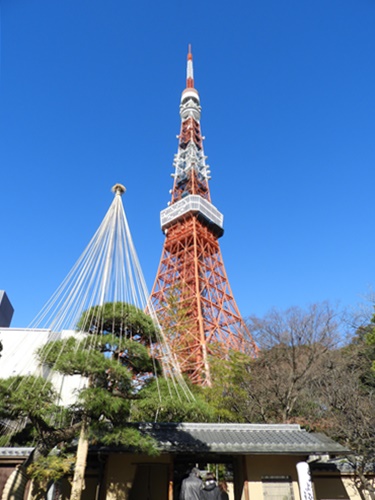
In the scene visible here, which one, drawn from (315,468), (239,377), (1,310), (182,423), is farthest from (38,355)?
(1,310)

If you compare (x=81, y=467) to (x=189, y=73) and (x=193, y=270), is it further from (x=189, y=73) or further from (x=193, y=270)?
(x=189, y=73)

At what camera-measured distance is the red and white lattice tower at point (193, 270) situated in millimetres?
18578

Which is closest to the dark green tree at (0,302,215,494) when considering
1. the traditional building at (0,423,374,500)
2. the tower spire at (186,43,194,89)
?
the traditional building at (0,423,374,500)

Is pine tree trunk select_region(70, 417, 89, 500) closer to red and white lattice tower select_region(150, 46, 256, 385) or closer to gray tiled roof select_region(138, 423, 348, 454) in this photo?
gray tiled roof select_region(138, 423, 348, 454)

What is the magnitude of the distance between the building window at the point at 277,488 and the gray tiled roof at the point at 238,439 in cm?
78

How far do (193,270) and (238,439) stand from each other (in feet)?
60.4

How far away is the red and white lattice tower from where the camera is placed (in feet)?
61.0

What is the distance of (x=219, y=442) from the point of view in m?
7.30

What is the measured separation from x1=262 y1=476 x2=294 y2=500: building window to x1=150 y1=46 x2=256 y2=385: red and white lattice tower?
7872mm

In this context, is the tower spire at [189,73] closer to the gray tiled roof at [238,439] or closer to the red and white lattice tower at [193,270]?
the red and white lattice tower at [193,270]

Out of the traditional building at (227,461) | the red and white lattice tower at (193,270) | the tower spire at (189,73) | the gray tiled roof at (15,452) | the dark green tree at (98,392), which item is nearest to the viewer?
the dark green tree at (98,392)

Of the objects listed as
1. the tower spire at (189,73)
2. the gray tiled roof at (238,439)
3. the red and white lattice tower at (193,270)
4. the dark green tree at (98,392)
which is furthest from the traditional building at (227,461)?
the tower spire at (189,73)

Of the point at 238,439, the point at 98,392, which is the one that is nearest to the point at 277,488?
the point at 238,439

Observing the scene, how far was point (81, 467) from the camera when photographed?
5.38m
